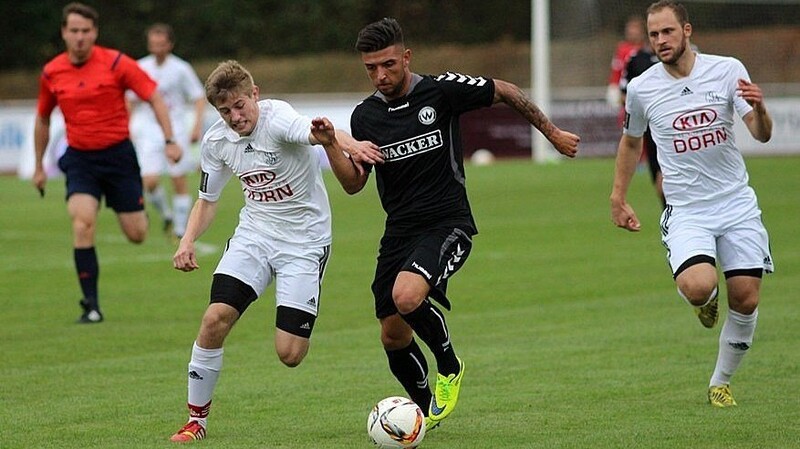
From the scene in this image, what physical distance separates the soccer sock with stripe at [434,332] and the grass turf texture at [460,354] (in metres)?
0.38

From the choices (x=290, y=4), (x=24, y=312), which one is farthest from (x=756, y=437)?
(x=290, y=4)

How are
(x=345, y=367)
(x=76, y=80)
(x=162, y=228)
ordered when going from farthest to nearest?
(x=162, y=228), (x=76, y=80), (x=345, y=367)

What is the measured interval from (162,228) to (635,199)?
7.41 metres

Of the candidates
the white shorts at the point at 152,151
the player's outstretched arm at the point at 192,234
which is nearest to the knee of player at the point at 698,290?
the player's outstretched arm at the point at 192,234

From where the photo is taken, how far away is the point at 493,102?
7562 mm

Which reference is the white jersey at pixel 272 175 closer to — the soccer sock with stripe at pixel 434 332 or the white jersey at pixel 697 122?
the soccer sock with stripe at pixel 434 332

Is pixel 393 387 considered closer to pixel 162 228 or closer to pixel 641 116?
pixel 641 116

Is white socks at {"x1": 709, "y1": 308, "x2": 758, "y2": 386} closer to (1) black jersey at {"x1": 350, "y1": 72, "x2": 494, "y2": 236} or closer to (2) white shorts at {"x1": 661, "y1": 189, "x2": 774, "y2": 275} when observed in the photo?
(2) white shorts at {"x1": 661, "y1": 189, "x2": 774, "y2": 275}

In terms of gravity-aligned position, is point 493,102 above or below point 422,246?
above

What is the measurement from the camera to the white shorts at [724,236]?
786cm

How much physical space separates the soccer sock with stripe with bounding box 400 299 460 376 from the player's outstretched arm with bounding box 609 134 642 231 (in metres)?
1.49

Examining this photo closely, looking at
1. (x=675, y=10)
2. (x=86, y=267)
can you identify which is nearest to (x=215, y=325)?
(x=675, y=10)

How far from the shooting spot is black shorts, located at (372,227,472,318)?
7.13m

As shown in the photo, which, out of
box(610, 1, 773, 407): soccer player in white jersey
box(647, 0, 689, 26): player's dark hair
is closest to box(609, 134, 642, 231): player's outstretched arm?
box(610, 1, 773, 407): soccer player in white jersey
